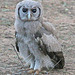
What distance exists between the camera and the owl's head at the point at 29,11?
235 inches

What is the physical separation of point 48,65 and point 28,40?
0.78m

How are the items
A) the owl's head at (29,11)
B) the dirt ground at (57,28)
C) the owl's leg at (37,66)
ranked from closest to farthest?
the owl's head at (29,11), the owl's leg at (37,66), the dirt ground at (57,28)

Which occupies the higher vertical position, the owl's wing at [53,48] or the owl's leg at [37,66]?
the owl's wing at [53,48]

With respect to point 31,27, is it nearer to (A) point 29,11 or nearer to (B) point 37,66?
(A) point 29,11

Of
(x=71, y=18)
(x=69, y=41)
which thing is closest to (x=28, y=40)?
(x=69, y=41)

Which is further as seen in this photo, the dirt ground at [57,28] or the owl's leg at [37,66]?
the dirt ground at [57,28]

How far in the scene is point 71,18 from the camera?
1093 centimetres

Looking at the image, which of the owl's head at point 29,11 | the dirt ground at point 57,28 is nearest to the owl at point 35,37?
the owl's head at point 29,11

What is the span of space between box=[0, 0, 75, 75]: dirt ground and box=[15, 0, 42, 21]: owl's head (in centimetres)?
119

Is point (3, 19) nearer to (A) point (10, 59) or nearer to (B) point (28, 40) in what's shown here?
(A) point (10, 59)

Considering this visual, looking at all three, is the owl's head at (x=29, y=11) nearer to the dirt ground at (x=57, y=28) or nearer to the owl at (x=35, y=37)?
the owl at (x=35, y=37)

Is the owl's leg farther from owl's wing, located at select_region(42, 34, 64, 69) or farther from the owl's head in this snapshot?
the owl's head

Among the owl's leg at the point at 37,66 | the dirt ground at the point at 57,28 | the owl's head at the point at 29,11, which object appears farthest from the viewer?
the dirt ground at the point at 57,28

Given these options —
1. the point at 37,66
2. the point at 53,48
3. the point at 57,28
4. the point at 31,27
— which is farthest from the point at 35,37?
the point at 57,28
